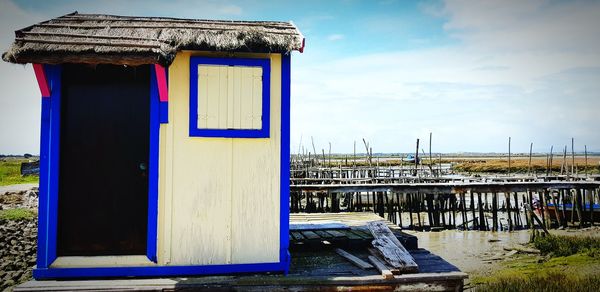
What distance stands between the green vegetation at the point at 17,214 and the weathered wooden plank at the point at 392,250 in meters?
16.4

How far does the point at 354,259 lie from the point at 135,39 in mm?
3634

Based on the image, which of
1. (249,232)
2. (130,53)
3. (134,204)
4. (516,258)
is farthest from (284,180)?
(516,258)

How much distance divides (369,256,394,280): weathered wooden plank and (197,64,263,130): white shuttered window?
2.15 metres

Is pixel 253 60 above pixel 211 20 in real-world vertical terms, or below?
below

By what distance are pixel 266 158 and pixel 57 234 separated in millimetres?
2436

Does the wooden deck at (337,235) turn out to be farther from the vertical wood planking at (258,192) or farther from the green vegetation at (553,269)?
the green vegetation at (553,269)

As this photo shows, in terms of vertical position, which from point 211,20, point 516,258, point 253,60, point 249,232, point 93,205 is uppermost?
point 211,20

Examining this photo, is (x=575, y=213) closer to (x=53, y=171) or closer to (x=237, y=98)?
(x=237, y=98)

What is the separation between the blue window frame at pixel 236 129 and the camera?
413cm

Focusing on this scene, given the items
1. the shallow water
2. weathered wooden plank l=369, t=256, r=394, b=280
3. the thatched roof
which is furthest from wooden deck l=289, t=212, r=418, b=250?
the shallow water

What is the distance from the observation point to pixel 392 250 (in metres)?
4.72

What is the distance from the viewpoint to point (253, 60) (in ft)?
13.9

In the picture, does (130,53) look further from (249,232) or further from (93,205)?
(249,232)

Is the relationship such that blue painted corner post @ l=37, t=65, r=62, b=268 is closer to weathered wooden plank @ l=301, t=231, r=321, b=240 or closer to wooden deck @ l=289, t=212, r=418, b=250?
wooden deck @ l=289, t=212, r=418, b=250
